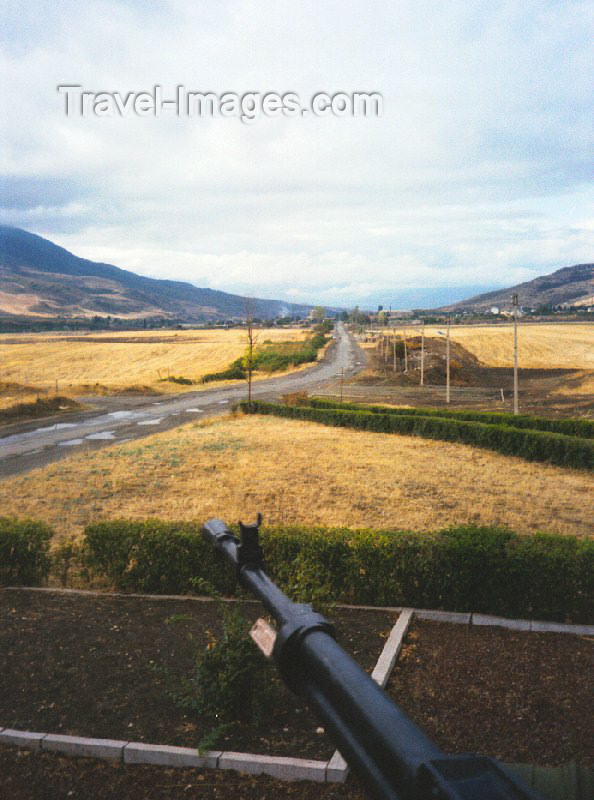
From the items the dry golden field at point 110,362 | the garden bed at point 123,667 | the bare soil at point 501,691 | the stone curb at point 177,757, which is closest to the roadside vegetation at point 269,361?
the dry golden field at point 110,362

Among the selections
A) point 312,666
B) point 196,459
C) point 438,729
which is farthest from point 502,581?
point 196,459

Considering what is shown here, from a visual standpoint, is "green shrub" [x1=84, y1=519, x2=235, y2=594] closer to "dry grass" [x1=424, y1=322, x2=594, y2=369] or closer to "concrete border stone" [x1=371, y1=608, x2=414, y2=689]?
"concrete border stone" [x1=371, y1=608, x2=414, y2=689]

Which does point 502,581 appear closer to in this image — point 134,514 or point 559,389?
point 134,514

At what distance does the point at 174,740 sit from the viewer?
563 centimetres

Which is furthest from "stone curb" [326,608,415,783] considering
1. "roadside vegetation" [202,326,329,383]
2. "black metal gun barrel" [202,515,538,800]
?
"roadside vegetation" [202,326,329,383]

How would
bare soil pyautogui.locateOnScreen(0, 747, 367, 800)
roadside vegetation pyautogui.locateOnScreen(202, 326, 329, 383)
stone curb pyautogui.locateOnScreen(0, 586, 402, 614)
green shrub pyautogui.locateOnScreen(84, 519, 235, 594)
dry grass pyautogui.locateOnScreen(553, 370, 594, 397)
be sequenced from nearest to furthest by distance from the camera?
bare soil pyautogui.locateOnScreen(0, 747, 367, 800) → stone curb pyautogui.locateOnScreen(0, 586, 402, 614) → green shrub pyautogui.locateOnScreen(84, 519, 235, 594) → dry grass pyautogui.locateOnScreen(553, 370, 594, 397) → roadside vegetation pyautogui.locateOnScreen(202, 326, 329, 383)

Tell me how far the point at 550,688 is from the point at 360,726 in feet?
20.0

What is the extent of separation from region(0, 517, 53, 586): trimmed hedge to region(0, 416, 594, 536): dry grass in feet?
14.1

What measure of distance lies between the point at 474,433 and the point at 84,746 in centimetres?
2197

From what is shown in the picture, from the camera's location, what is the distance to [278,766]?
17.1 ft

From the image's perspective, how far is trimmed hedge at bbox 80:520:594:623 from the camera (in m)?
8.53

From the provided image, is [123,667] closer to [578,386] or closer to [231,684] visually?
[231,684]

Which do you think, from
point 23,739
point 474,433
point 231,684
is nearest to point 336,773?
point 231,684

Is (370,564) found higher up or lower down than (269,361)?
lower down
